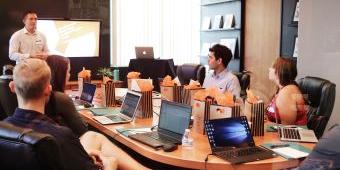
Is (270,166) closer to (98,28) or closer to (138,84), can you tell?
(138,84)

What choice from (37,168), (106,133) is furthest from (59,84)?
(37,168)

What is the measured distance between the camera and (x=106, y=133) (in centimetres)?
298

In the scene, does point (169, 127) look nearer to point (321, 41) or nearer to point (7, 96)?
point (7, 96)

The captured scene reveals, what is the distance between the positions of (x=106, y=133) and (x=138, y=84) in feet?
1.74

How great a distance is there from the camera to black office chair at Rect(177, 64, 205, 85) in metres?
5.30

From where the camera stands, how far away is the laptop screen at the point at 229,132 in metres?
2.34

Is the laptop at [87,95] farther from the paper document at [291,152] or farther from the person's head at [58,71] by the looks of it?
the paper document at [291,152]

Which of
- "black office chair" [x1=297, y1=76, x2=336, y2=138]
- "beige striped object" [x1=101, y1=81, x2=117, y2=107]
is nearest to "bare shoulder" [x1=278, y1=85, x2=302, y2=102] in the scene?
"black office chair" [x1=297, y1=76, x2=336, y2=138]

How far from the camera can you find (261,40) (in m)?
6.01

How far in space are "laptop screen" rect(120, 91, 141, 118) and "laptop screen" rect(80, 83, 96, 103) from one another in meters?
0.65

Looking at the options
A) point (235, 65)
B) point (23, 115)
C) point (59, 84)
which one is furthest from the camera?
point (235, 65)

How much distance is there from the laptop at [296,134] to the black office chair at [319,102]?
33cm

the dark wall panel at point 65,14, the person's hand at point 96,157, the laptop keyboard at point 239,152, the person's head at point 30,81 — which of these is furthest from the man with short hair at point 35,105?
the dark wall panel at point 65,14

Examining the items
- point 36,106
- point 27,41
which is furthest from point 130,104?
point 27,41
